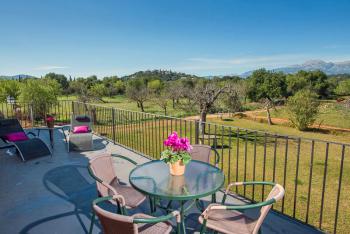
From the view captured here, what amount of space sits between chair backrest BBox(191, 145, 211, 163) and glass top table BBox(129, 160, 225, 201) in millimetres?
374

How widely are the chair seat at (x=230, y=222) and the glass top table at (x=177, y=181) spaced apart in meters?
0.21

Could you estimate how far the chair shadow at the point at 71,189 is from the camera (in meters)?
2.71

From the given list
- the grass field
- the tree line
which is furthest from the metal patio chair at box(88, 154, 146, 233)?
the tree line

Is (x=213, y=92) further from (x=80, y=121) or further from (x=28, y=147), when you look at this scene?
(x=28, y=147)

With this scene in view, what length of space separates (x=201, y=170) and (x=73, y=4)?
9.16m

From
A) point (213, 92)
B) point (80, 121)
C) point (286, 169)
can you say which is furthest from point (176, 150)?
point (213, 92)

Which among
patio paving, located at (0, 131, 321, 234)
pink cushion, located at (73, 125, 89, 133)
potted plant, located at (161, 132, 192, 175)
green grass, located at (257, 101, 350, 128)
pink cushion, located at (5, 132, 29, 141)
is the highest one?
potted plant, located at (161, 132, 192, 175)

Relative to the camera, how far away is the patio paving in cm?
251

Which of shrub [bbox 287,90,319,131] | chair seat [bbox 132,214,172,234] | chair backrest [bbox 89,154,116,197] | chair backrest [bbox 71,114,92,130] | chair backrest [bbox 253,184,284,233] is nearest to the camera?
chair backrest [bbox 253,184,284,233]

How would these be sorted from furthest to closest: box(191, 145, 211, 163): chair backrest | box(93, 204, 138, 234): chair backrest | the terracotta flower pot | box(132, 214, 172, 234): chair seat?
box(191, 145, 211, 163): chair backrest → the terracotta flower pot → box(132, 214, 172, 234): chair seat → box(93, 204, 138, 234): chair backrest

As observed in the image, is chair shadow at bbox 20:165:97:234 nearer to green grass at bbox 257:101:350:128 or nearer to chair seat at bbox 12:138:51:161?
chair seat at bbox 12:138:51:161

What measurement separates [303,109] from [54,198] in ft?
80.1

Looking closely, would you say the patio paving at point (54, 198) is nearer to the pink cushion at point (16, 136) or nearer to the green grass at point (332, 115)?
the pink cushion at point (16, 136)

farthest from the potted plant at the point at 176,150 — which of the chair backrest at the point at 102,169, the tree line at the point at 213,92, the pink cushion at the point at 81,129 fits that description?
the tree line at the point at 213,92
